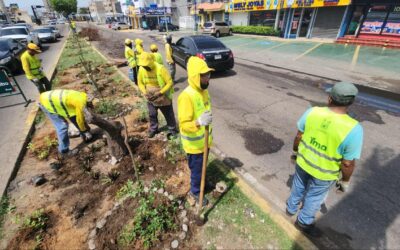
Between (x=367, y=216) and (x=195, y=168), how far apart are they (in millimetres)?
2563

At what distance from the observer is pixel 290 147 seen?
4.46m

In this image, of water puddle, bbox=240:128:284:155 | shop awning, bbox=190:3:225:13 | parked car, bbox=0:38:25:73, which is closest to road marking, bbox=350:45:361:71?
water puddle, bbox=240:128:284:155

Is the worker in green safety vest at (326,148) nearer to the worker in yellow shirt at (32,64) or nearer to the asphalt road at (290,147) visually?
the asphalt road at (290,147)

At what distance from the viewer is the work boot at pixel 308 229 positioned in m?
2.64

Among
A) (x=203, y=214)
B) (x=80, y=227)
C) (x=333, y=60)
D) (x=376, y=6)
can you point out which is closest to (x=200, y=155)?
(x=203, y=214)

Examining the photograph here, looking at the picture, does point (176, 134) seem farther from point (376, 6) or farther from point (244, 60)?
point (376, 6)

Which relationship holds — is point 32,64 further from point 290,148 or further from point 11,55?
point 290,148

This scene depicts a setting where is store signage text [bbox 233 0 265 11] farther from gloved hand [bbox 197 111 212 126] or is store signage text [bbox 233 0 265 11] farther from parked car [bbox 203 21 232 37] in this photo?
gloved hand [bbox 197 111 212 126]

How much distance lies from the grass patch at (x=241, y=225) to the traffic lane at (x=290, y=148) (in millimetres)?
441

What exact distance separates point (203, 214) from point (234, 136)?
240 centimetres

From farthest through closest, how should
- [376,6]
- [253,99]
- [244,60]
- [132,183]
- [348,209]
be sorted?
1. [376,6]
2. [244,60]
3. [253,99]
4. [132,183]
5. [348,209]

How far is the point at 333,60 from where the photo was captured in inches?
464

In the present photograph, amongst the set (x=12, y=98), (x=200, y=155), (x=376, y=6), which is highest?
(x=376, y=6)

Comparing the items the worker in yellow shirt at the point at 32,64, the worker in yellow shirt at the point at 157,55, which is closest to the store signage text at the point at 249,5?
the worker in yellow shirt at the point at 157,55
